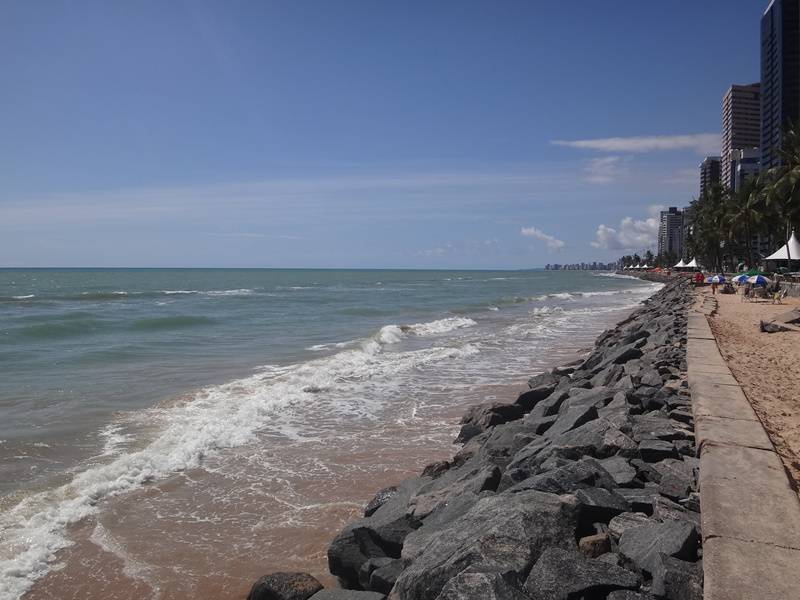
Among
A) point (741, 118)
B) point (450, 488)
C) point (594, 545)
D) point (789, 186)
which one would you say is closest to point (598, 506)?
point (594, 545)

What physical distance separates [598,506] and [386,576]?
142 cm

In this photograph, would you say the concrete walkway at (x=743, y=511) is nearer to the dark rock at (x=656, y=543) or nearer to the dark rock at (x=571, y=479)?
the dark rock at (x=656, y=543)

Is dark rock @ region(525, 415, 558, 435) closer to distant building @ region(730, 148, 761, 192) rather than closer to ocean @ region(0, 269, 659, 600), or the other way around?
ocean @ region(0, 269, 659, 600)

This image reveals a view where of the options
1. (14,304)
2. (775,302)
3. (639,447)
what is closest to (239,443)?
(639,447)

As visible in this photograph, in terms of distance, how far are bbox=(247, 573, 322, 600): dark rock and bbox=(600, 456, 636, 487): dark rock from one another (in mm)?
2279

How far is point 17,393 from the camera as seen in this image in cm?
1160

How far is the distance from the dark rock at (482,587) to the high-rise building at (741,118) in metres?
143

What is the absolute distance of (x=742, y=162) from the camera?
352 ft

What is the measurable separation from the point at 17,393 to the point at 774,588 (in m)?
12.5

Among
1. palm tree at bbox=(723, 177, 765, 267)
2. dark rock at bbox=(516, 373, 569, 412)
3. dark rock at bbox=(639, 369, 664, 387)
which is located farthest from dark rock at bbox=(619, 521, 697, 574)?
palm tree at bbox=(723, 177, 765, 267)

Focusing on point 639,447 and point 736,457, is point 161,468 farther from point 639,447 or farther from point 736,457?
point 736,457

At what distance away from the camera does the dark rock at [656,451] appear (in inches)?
198

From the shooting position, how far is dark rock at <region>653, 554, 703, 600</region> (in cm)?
286

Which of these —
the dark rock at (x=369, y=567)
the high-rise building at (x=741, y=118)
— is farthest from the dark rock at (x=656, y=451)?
the high-rise building at (x=741, y=118)
